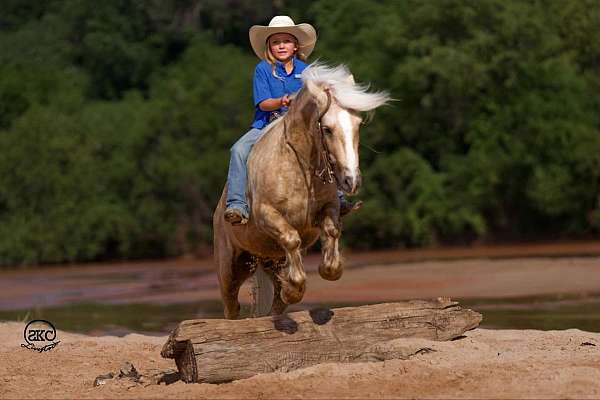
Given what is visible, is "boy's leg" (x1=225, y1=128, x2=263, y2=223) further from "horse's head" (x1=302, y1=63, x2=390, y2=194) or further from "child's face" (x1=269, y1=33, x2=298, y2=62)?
"horse's head" (x1=302, y1=63, x2=390, y2=194)

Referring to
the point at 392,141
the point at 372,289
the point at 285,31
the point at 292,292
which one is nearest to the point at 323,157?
the point at 292,292

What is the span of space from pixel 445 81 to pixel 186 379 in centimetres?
2442

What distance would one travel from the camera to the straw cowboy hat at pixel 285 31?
29.6ft

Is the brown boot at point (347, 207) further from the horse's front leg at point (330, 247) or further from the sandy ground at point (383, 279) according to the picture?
the sandy ground at point (383, 279)

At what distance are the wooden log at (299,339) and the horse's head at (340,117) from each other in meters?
1.33

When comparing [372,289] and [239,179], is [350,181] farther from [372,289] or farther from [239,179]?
[372,289]

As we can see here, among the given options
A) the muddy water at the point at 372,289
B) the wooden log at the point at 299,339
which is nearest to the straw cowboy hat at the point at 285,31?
the wooden log at the point at 299,339

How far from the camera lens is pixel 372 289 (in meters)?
21.5

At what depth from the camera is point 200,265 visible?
3112 cm

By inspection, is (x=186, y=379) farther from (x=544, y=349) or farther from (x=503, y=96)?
(x=503, y=96)

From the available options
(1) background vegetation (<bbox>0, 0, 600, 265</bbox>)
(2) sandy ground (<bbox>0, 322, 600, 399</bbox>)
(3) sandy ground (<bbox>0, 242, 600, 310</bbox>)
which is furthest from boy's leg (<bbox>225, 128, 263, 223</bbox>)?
(1) background vegetation (<bbox>0, 0, 600, 265</bbox>)

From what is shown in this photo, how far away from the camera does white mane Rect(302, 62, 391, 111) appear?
25.3 ft

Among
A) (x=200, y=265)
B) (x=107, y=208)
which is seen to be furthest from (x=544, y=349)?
(x=107, y=208)

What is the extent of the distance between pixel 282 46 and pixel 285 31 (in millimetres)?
145
